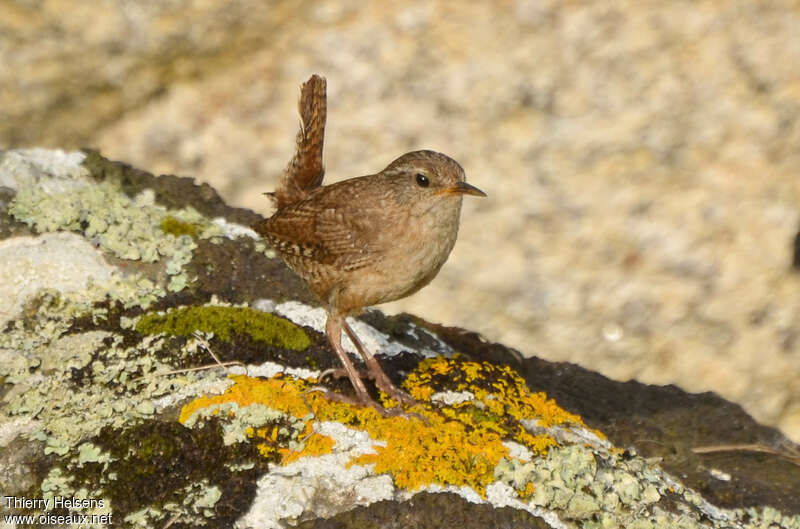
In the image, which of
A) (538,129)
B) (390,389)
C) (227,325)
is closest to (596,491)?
(390,389)

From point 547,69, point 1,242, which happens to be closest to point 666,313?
point 547,69

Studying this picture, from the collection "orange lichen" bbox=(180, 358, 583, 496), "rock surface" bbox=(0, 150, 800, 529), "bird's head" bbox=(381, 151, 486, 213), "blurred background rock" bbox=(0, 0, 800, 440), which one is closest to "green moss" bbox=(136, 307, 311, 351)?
"rock surface" bbox=(0, 150, 800, 529)

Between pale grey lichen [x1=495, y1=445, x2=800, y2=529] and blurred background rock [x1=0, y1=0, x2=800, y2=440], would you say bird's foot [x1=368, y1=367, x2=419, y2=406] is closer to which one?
pale grey lichen [x1=495, y1=445, x2=800, y2=529]

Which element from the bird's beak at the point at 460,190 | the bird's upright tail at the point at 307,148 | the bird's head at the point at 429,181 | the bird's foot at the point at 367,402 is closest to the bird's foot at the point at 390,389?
the bird's foot at the point at 367,402

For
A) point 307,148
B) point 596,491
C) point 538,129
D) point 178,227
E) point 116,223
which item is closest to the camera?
point 596,491

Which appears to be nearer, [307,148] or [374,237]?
[374,237]

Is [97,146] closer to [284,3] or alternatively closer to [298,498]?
[284,3]

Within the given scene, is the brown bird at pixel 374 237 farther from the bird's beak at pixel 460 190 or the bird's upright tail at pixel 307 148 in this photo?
the bird's upright tail at pixel 307 148

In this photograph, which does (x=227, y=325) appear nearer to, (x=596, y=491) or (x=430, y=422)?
(x=430, y=422)
